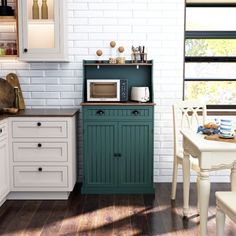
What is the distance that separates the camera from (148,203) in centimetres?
392

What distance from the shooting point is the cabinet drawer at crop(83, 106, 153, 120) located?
4.10 m

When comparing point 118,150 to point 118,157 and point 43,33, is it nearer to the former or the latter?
point 118,157

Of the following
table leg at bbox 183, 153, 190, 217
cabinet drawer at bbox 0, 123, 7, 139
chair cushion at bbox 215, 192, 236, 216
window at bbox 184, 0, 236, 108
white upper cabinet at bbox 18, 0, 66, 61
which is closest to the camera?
chair cushion at bbox 215, 192, 236, 216

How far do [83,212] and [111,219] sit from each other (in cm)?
31

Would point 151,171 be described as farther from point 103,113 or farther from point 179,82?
point 179,82

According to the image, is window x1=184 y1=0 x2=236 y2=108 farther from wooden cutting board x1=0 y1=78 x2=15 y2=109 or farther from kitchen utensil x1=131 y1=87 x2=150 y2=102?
wooden cutting board x1=0 y1=78 x2=15 y2=109

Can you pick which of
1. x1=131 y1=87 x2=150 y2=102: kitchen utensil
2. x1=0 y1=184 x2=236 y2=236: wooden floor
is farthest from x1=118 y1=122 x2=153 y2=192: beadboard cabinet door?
x1=131 y1=87 x2=150 y2=102: kitchen utensil

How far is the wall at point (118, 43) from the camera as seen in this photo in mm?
4398

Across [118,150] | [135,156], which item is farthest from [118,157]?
[135,156]

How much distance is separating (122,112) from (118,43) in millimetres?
837

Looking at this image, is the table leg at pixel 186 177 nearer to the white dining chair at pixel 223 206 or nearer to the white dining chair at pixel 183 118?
the white dining chair at pixel 183 118

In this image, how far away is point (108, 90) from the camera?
Result: 427cm

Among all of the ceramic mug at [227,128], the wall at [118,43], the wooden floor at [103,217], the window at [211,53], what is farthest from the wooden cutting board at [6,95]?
the ceramic mug at [227,128]

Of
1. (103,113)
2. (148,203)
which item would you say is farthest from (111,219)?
(103,113)
